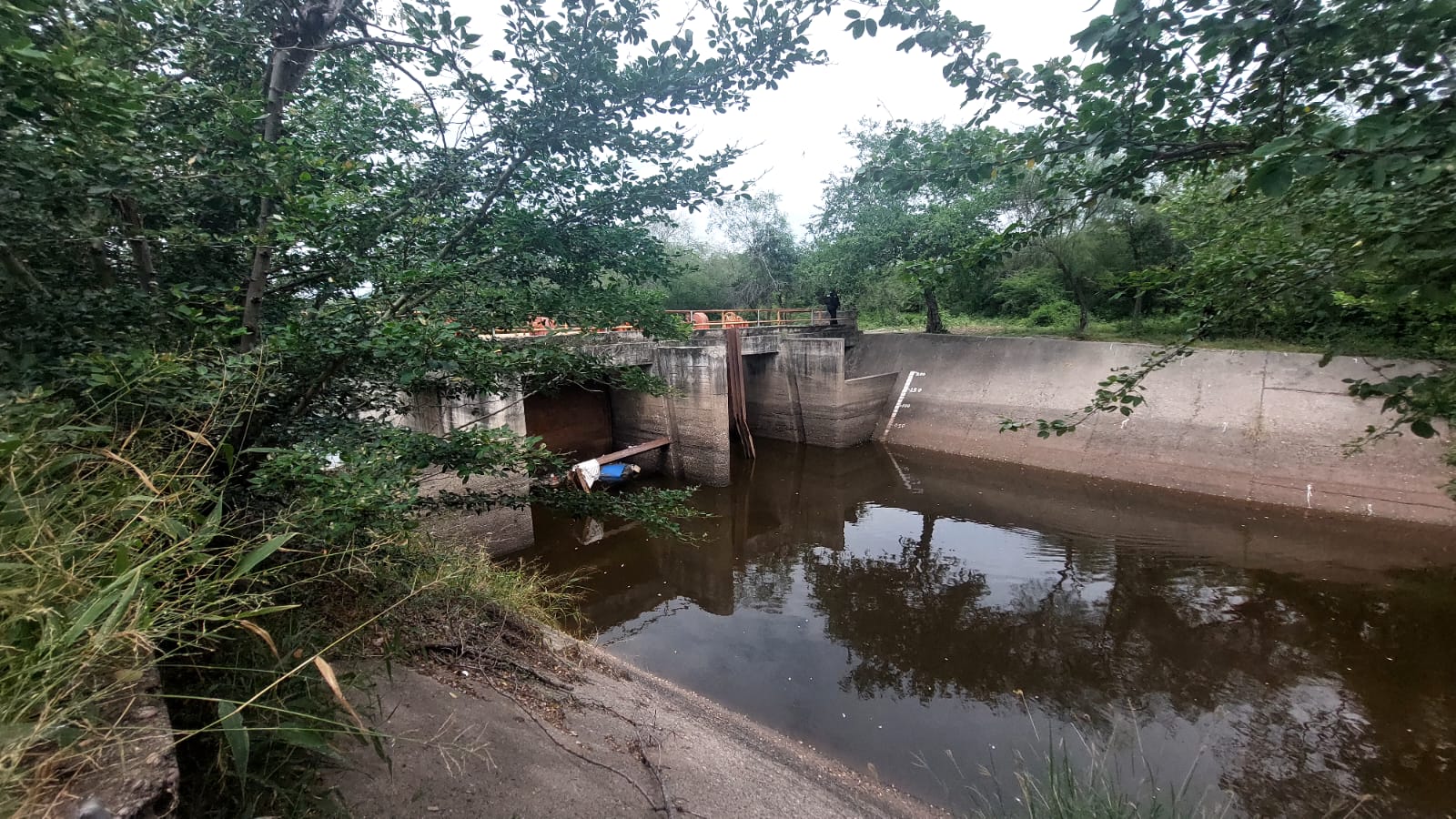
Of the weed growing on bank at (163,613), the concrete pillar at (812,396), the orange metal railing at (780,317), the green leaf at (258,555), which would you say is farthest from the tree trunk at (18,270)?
the orange metal railing at (780,317)

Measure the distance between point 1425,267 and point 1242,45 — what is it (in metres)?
0.89

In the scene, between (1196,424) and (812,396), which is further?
(812,396)

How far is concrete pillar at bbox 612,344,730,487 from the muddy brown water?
1277 mm

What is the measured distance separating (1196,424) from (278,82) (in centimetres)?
1437

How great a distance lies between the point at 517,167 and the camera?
332cm

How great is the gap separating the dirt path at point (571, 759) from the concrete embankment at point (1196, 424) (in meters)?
9.45

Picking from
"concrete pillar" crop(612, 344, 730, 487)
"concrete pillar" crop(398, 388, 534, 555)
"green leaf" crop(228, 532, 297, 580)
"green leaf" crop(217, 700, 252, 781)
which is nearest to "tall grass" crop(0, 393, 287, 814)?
"green leaf" crop(228, 532, 297, 580)

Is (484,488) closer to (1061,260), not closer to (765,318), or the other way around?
(765,318)

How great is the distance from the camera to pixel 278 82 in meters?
2.79

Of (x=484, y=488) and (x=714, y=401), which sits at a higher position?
(x=714, y=401)

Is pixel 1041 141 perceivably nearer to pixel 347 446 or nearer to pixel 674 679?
pixel 347 446

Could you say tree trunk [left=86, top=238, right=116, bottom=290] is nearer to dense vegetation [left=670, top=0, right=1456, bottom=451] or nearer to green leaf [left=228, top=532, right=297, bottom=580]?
green leaf [left=228, top=532, right=297, bottom=580]

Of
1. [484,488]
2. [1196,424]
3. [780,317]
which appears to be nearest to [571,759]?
[484,488]

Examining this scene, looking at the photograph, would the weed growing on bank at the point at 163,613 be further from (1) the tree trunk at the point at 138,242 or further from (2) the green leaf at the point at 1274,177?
(2) the green leaf at the point at 1274,177
